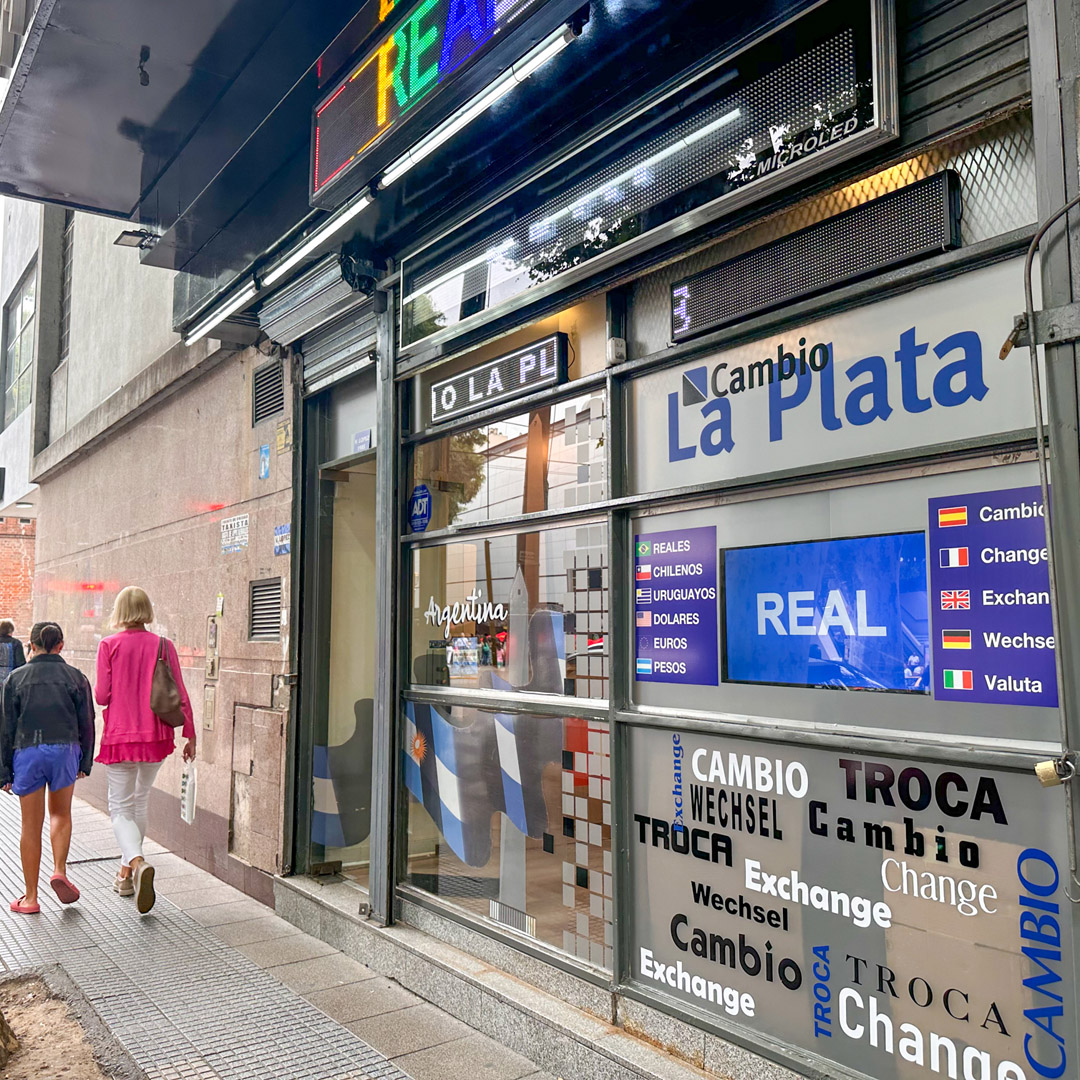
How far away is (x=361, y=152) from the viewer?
12.8 feet

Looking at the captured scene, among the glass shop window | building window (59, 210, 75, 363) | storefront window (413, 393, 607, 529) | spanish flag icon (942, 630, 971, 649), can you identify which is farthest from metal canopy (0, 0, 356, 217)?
building window (59, 210, 75, 363)

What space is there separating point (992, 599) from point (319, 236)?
3.67 metres

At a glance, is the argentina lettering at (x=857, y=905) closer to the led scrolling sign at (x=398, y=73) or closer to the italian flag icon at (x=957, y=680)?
the italian flag icon at (x=957, y=680)

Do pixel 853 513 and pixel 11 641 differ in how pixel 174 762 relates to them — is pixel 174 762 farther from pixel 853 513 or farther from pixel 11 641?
pixel 853 513

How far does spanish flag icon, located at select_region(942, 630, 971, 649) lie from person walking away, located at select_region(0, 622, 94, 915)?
5350mm

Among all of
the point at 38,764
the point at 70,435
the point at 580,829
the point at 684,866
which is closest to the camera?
the point at 684,866

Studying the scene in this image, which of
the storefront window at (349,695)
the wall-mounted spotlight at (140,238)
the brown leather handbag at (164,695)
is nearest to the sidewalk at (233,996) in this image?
the storefront window at (349,695)

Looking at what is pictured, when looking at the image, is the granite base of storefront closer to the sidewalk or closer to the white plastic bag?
the sidewalk

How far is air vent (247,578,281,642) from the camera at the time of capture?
6266mm

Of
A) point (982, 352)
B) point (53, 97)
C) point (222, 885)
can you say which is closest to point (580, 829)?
point (982, 352)

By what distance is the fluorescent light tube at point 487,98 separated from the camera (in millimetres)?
3092

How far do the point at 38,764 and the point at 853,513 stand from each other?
5343 mm

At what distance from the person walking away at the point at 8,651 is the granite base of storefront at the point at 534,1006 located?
8.49 meters

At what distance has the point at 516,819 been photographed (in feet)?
13.8
